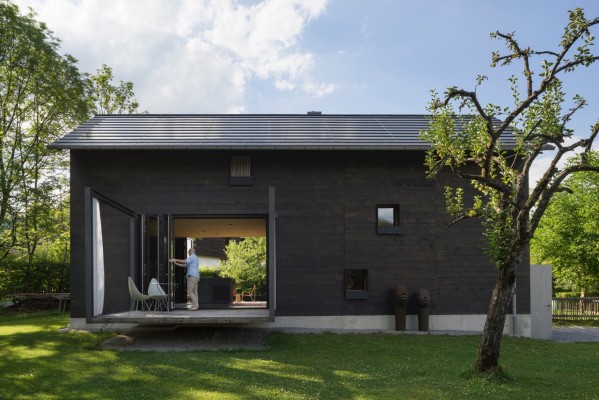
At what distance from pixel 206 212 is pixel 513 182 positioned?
780 cm

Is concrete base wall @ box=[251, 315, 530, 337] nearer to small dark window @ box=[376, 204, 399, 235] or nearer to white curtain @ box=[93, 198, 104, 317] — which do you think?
small dark window @ box=[376, 204, 399, 235]

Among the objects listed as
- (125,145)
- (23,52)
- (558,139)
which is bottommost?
(558,139)

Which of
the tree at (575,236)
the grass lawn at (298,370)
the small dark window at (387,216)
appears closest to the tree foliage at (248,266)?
the small dark window at (387,216)

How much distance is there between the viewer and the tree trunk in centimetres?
845

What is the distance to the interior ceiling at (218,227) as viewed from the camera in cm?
1576

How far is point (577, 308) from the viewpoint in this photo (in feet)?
76.9

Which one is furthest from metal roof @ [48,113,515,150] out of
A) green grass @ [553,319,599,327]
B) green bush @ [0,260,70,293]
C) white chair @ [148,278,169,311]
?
green grass @ [553,319,599,327]

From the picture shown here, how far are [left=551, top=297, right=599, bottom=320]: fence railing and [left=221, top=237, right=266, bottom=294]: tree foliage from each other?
41.7 feet

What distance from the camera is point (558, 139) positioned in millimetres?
8578

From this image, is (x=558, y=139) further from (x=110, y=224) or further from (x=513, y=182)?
(x=110, y=224)

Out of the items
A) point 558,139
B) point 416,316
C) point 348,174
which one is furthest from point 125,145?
point 558,139

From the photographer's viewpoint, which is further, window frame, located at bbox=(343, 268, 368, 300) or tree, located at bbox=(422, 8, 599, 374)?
window frame, located at bbox=(343, 268, 368, 300)

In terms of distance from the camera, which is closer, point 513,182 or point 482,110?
point 482,110

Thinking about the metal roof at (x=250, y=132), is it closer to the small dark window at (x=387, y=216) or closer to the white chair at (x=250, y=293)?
the small dark window at (x=387, y=216)
